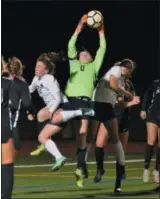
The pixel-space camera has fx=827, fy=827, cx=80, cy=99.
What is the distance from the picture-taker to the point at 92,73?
11602 mm

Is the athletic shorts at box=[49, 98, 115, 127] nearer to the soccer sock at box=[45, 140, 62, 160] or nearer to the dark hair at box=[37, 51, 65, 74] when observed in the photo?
the soccer sock at box=[45, 140, 62, 160]

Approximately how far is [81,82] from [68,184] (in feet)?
5.63

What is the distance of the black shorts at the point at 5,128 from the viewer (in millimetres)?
8219

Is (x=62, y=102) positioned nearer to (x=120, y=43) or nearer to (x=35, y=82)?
(x=35, y=82)

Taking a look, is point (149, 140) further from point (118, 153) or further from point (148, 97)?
point (118, 153)

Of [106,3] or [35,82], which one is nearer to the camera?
[35,82]

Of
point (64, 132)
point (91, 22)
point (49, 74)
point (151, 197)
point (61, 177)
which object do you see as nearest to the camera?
point (151, 197)

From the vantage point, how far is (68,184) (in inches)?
484

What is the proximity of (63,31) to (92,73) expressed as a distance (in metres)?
Answer: 18.8

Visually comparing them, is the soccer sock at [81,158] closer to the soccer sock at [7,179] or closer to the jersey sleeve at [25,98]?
the jersey sleeve at [25,98]

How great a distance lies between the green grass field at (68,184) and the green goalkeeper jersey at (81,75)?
A: 1359mm

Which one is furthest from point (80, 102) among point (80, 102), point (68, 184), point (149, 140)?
point (149, 140)

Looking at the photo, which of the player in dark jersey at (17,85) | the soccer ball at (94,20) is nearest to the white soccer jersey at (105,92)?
the soccer ball at (94,20)

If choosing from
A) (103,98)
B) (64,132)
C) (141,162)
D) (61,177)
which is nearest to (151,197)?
(103,98)
